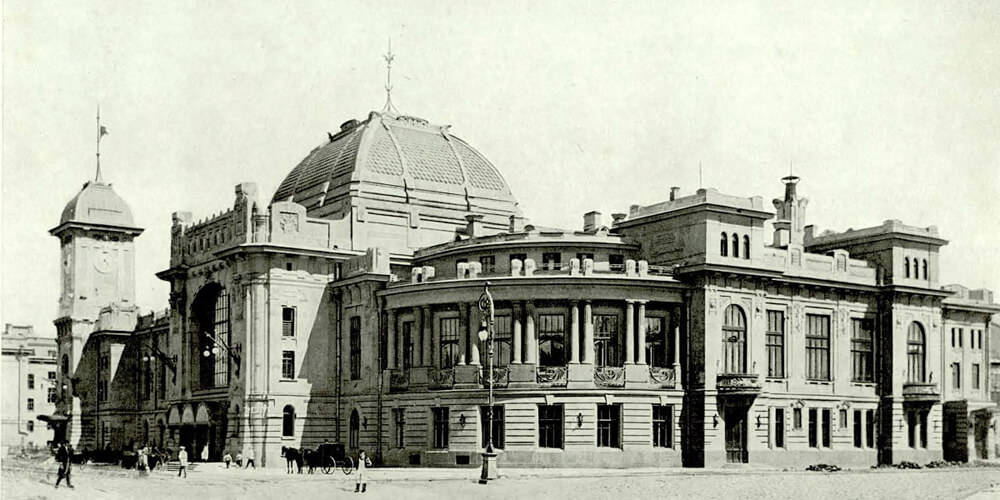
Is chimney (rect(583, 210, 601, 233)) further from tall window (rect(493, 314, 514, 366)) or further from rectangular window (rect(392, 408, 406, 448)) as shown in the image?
rectangular window (rect(392, 408, 406, 448))

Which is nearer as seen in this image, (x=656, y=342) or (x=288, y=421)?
(x=656, y=342)

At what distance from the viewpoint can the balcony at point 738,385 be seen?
209 ft

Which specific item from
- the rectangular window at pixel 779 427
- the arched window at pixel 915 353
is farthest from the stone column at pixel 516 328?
the arched window at pixel 915 353

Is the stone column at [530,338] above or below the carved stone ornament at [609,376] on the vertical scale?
above

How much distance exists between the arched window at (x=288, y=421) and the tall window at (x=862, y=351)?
33.1 metres

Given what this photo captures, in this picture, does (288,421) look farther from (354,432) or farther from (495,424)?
(495,424)

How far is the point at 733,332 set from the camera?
6575 centimetres

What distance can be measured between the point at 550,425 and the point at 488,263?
34.2 ft

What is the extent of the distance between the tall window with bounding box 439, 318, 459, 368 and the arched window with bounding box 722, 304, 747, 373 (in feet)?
46.5

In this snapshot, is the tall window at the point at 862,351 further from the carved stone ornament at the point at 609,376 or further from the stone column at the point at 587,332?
the stone column at the point at 587,332

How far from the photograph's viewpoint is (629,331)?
62812 millimetres

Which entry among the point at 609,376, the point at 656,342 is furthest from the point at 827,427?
the point at 609,376

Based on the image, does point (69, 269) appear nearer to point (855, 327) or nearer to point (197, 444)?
point (197, 444)

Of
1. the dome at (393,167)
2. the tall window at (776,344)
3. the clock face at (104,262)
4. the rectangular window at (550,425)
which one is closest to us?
the rectangular window at (550,425)
